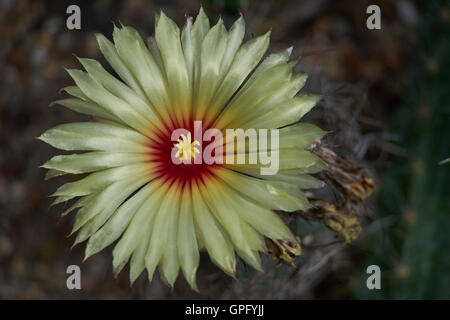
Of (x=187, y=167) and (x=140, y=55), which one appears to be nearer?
(x=140, y=55)

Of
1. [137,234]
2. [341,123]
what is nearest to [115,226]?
[137,234]

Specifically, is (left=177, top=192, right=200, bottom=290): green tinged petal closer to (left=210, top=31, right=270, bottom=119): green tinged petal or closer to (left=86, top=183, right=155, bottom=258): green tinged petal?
(left=86, top=183, right=155, bottom=258): green tinged petal

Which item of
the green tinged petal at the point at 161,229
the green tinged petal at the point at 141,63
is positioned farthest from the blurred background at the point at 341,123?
the green tinged petal at the point at 141,63

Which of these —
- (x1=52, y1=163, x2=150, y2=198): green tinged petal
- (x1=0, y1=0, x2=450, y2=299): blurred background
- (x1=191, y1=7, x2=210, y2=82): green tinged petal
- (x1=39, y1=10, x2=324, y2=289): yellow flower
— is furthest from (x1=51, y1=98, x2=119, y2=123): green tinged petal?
(x1=0, y1=0, x2=450, y2=299): blurred background

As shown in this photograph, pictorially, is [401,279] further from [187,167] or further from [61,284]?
[61,284]

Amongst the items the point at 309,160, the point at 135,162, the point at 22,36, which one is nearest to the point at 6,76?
the point at 22,36

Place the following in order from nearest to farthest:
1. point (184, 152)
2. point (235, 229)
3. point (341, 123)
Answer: point (235, 229)
point (184, 152)
point (341, 123)

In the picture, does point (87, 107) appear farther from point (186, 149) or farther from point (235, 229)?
point (235, 229)

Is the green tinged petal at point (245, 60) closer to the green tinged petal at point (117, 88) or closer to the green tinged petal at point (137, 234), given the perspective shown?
the green tinged petal at point (117, 88)
